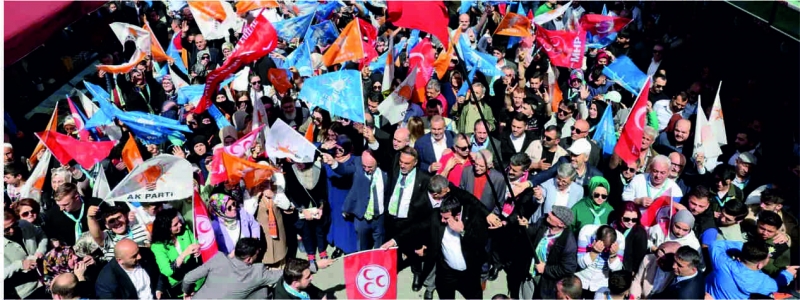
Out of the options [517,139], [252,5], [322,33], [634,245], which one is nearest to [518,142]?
[517,139]

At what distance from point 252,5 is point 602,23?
18.2ft

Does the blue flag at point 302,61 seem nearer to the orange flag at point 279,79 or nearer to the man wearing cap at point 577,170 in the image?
the orange flag at point 279,79

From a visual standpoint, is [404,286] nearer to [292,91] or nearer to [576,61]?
[292,91]

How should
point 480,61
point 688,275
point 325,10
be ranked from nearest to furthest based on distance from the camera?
point 688,275 → point 480,61 → point 325,10

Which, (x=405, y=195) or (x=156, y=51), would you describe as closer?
(x=405, y=195)

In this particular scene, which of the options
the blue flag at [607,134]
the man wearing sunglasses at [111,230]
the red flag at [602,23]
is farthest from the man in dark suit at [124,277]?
the red flag at [602,23]

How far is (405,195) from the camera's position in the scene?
19.2 ft

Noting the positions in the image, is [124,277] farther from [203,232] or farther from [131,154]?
[131,154]

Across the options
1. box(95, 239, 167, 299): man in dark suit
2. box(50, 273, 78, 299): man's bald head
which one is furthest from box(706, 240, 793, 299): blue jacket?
box(50, 273, 78, 299): man's bald head

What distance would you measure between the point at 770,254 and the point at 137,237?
4.95m

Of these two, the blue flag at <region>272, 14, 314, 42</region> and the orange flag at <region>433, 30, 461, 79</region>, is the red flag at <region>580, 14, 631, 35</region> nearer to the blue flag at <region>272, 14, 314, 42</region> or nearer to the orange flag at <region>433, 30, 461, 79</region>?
the orange flag at <region>433, 30, 461, 79</region>

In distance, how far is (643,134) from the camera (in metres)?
6.17

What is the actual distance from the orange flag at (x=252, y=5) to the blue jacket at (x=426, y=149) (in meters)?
5.14

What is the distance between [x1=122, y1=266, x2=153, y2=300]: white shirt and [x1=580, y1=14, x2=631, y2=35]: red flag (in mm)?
7048
